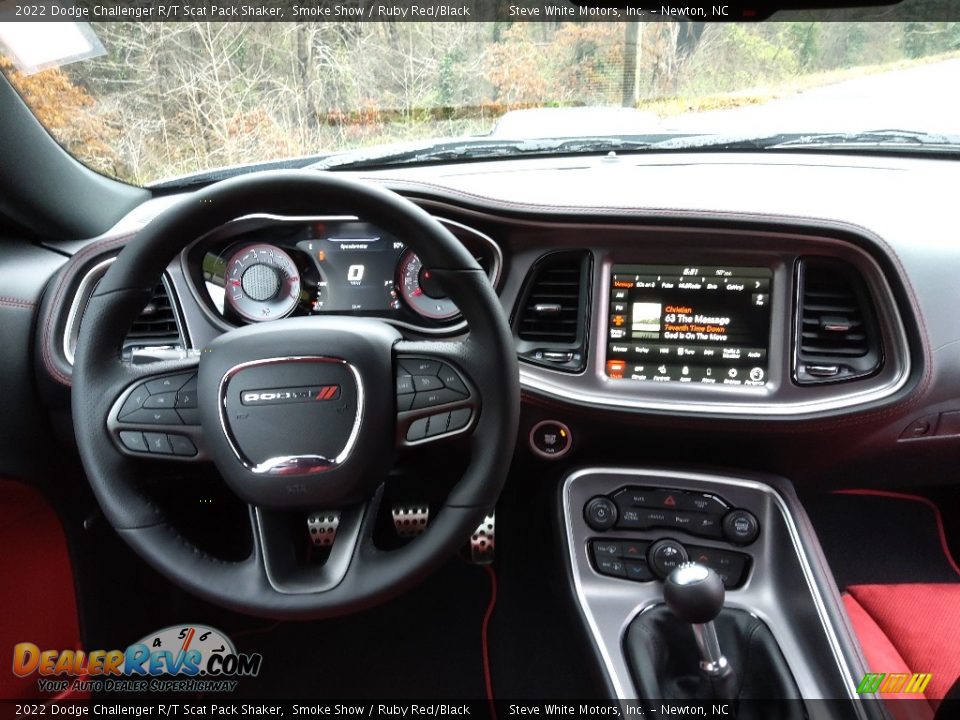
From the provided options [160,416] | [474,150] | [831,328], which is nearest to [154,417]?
[160,416]

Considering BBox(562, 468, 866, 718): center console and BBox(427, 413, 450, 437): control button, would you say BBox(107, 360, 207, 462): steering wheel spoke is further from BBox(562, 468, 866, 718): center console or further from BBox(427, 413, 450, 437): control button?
BBox(562, 468, 866, 718): center console

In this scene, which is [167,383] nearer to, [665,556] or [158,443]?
[158,443]

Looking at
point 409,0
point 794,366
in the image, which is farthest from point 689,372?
point 409,0

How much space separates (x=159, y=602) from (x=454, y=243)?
68.2 inches

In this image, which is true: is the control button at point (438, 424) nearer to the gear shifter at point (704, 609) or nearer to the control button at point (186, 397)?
the control button at point (186, 397)

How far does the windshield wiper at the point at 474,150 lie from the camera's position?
205cm

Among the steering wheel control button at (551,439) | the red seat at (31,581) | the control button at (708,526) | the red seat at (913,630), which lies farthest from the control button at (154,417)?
the red seat at (913,630)

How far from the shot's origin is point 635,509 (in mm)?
1854

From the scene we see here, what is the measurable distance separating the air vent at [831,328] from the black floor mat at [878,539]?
2.36 ft

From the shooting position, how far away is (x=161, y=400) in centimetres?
126

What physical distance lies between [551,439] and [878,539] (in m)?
1.22

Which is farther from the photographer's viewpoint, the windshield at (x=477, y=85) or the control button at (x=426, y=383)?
the windshield at (x=477, y=85)

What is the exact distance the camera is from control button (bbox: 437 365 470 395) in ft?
4.04

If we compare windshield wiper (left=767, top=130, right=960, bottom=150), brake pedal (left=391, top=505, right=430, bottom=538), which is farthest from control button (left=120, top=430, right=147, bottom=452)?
windshield wiper (left=767, top=130, right=960, bottom=150)
